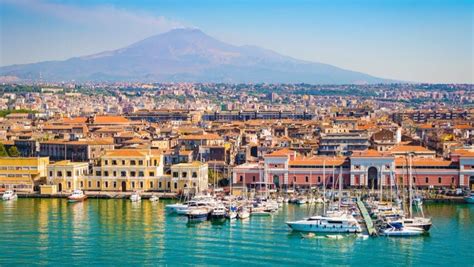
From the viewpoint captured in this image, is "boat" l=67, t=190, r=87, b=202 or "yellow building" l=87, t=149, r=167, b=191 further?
"yellow building" l=87, t=149, r=167, b=191

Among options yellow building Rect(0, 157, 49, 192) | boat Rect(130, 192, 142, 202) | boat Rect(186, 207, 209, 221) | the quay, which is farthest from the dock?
yellow building Rect(0, 157, 49, 192)

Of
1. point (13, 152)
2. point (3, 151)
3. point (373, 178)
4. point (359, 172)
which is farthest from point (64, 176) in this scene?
point (373, 178)

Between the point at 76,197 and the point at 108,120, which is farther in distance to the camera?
Answer: the point at 108,120

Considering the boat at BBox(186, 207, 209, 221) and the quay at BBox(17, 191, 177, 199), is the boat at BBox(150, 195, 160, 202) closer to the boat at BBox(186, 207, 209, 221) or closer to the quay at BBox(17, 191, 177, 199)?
the quay at BBox(17, 191, 177, 199)

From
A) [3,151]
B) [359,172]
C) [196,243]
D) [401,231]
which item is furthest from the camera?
[3,151]

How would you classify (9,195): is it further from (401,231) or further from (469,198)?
(469,198)

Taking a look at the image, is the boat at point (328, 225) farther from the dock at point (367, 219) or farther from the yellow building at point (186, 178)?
the yellow building at point (186, 178)

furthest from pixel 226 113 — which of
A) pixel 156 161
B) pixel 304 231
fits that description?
pixel 304 231
